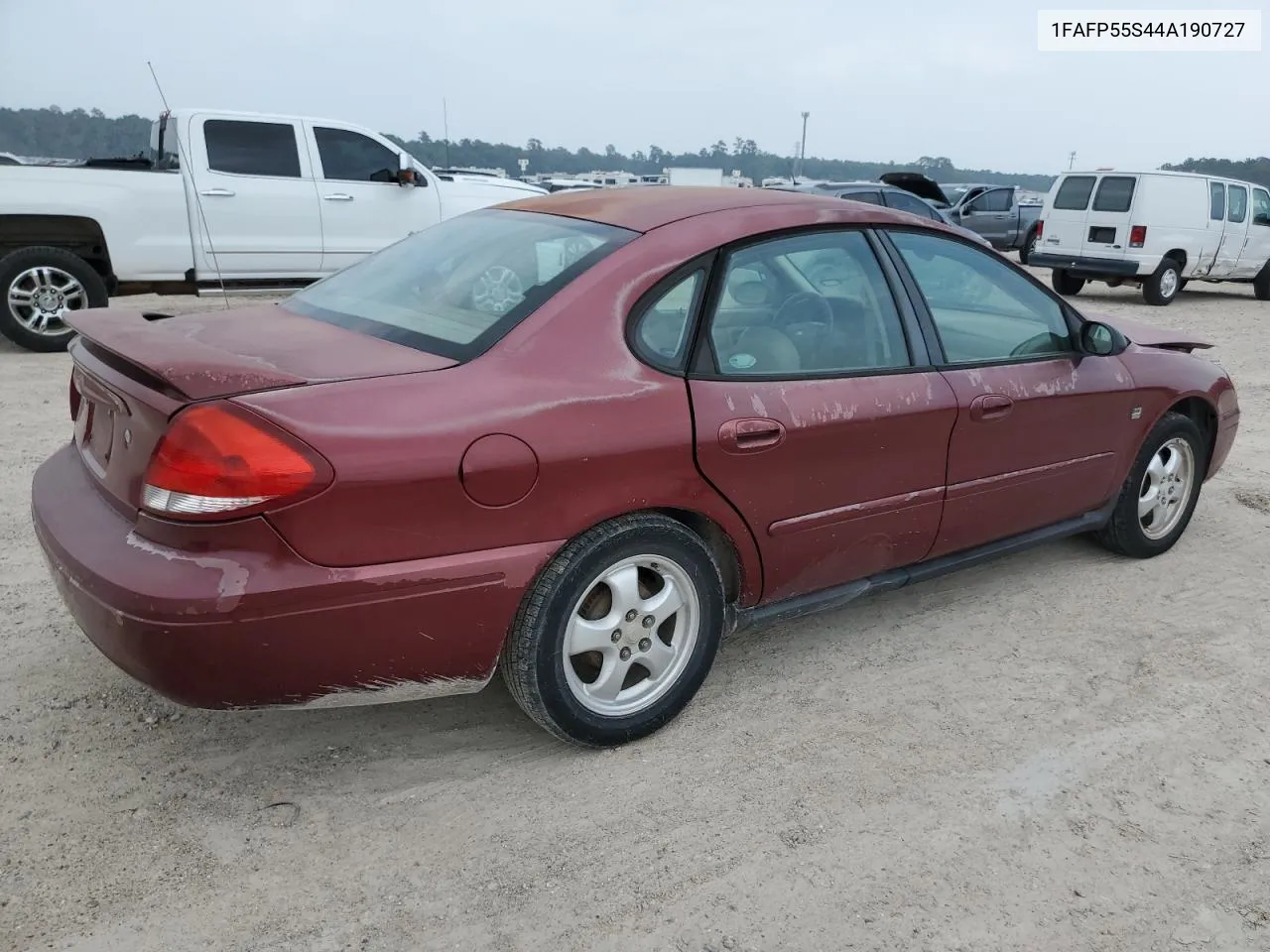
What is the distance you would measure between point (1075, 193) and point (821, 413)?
13.1 m

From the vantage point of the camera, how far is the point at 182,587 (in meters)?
2.14

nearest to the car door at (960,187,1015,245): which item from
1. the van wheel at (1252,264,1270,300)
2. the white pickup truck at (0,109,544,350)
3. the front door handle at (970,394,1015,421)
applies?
the van wheel at (1252,264,1270,300)

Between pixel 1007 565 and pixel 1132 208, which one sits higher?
pixel 1132 208

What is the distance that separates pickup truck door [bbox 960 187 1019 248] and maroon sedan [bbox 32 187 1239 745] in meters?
17.9

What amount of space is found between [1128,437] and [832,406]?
1685 millimetres

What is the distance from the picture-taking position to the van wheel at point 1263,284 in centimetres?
1548

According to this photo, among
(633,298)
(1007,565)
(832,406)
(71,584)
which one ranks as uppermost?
(633,298)

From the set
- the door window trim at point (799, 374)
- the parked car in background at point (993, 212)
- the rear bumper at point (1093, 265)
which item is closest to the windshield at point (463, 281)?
the door window trim at point (799, 374)

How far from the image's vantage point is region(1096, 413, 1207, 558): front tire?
413 cm

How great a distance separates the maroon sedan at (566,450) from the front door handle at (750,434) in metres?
0.01

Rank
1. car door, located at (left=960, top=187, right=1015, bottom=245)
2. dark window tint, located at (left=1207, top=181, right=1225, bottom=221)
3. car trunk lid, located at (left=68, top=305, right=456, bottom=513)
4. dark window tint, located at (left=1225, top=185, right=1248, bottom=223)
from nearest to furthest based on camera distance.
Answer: car trunk lid, located at (left=68, top=305, right=456, bottom=513) → dark window tint, located at (left=1207, top=181, right=1225, bottom=221) → dark window tint, located at (left=1225, top=185, right=1248, bottom=223) → car door, located at (left=960, top=187, right=1015, bottom=245)

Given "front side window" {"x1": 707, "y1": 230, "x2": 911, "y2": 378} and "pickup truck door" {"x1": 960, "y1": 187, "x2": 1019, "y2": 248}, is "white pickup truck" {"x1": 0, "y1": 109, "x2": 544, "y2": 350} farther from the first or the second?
"pickup truck door" {"x1": 960, "y1": 187, "x2": 1019, "y2": 248}

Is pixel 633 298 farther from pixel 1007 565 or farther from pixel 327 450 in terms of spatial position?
pixel 1007 565

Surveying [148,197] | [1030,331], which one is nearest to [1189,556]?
[1030,331]
